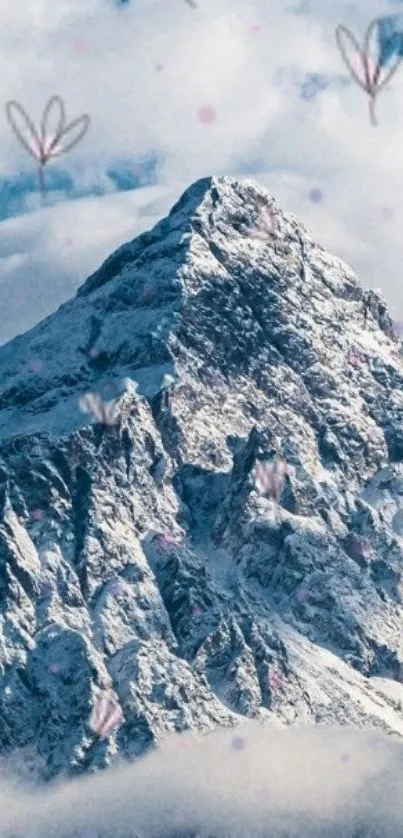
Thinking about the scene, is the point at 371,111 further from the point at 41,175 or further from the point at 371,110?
the point at 41,175

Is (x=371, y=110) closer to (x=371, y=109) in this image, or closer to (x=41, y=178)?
(x=371, y=109)

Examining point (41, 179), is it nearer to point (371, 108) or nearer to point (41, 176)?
point (41, 176)

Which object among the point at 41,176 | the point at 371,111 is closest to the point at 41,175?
the point at 41,176

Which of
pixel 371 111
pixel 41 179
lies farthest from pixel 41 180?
pixel 371 111

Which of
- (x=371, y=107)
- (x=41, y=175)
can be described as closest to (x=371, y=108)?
(x=371, y=107)

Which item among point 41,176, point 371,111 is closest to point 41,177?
point 41,176

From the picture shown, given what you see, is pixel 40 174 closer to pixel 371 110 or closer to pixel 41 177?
pixel 41 177
